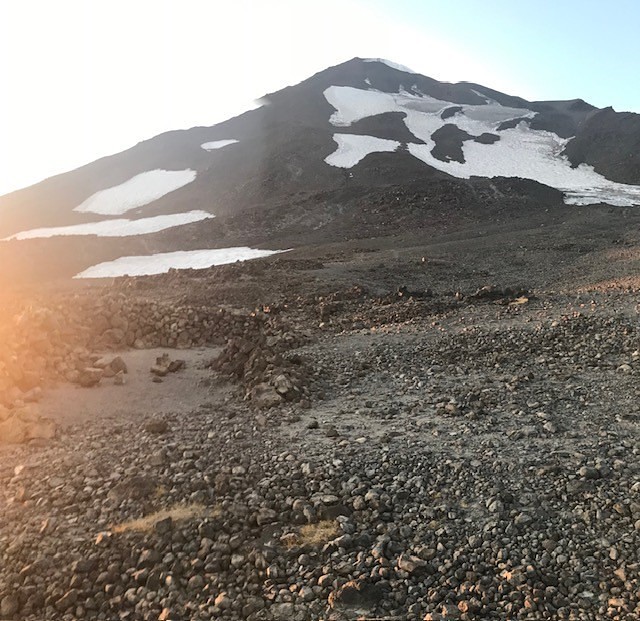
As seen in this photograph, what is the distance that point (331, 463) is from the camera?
8.53 metres

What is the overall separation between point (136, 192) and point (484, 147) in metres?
44.5

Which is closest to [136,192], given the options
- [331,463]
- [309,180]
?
[309,180]

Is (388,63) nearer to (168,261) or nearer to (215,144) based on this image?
(215,144)

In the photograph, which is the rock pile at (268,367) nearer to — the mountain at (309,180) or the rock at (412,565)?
the rock at (412,565)

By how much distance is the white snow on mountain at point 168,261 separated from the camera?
35.6 meters

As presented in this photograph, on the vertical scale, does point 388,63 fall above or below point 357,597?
above

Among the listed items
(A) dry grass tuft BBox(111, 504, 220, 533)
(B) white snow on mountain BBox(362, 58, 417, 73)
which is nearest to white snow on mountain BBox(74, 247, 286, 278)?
(A) dry grass tuft BBox(111, 504, 220, 533)

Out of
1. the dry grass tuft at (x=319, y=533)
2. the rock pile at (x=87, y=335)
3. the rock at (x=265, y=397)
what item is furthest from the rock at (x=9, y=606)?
the rock pile at (x=87, y=335)

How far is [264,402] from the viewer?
11414 mm

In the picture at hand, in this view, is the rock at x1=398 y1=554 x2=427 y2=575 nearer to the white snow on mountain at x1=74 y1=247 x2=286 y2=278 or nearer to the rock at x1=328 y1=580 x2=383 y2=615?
the rock at x1=328 y1=580 x2=383 y2=615

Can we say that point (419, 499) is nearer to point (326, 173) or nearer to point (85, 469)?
point (85, 469)

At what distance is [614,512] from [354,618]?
146 inches

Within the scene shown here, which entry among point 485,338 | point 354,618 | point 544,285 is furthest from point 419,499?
point 544,285

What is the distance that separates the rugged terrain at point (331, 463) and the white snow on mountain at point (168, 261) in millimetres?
17991
